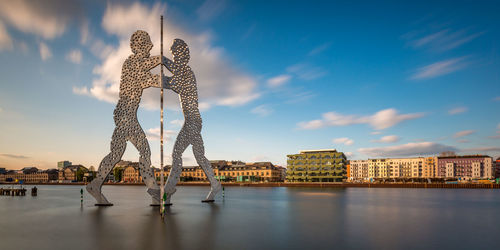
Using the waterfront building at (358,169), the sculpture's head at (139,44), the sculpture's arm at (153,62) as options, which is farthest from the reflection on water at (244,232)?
the waterfront building at (358,169)

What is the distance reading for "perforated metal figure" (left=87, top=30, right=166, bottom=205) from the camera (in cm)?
2978

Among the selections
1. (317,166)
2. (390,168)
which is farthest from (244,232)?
(390,168)

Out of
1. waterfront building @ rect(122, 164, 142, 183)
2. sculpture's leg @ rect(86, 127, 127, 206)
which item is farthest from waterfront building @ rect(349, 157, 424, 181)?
sculpture's leg @ rect(86, 127, 127, 206)

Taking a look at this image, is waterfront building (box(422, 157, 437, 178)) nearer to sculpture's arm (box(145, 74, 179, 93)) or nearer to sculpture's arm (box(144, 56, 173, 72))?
sculpture's arm (box(145, 74, 179, 93))

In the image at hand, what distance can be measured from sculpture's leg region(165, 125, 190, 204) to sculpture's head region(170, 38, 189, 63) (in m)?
6.23

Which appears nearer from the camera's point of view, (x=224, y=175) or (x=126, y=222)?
(x=126, y=222)

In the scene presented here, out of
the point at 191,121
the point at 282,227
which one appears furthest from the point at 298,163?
the point at 282,227

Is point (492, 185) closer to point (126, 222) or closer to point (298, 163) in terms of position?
point (298, 163)

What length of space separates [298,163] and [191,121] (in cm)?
10660

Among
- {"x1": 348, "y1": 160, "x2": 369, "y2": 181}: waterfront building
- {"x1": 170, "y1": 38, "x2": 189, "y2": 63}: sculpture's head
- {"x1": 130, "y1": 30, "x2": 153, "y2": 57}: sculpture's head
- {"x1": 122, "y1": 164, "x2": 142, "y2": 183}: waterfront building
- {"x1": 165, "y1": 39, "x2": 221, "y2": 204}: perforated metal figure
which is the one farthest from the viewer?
{"x1": 348, "y1": 160, "x2": 369, "y2": 181}: waterfront building

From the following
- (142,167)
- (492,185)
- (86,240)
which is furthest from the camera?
(492,185)

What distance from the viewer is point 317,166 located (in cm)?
13088

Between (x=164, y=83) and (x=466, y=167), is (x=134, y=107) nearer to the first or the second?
(x=164, y=83)

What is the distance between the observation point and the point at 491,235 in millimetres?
18969
